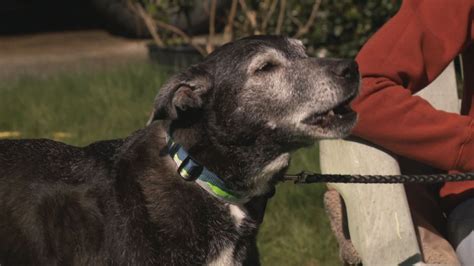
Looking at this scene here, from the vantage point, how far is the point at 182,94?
3.46 meters

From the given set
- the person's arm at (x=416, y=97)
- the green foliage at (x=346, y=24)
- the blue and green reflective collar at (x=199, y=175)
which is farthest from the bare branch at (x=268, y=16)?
the blue and green reflective collar at (x=199, y=175)

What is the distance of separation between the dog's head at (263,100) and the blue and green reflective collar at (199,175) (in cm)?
10

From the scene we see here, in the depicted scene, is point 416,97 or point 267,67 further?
point 416,97

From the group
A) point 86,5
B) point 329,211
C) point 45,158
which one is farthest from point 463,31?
point 86,5

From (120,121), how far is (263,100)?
3931 millimetres

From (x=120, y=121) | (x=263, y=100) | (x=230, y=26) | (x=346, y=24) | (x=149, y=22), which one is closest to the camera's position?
(x=263, y=100)

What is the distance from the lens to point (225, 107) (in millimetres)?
3535

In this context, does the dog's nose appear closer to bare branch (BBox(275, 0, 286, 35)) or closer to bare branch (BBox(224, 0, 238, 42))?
bare branch (BBox(275, 0, 286, 35))

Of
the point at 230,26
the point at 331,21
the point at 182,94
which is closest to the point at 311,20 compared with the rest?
the point at 331,21

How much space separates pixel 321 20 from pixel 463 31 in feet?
13.7

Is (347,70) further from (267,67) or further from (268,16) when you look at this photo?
(268,16)

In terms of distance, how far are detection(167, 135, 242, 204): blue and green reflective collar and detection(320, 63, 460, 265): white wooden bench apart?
0.58 meters

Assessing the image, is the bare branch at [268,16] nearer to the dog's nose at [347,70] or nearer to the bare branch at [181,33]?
the bare branch at [181,33]

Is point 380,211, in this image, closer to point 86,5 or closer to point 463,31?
point 463,31
